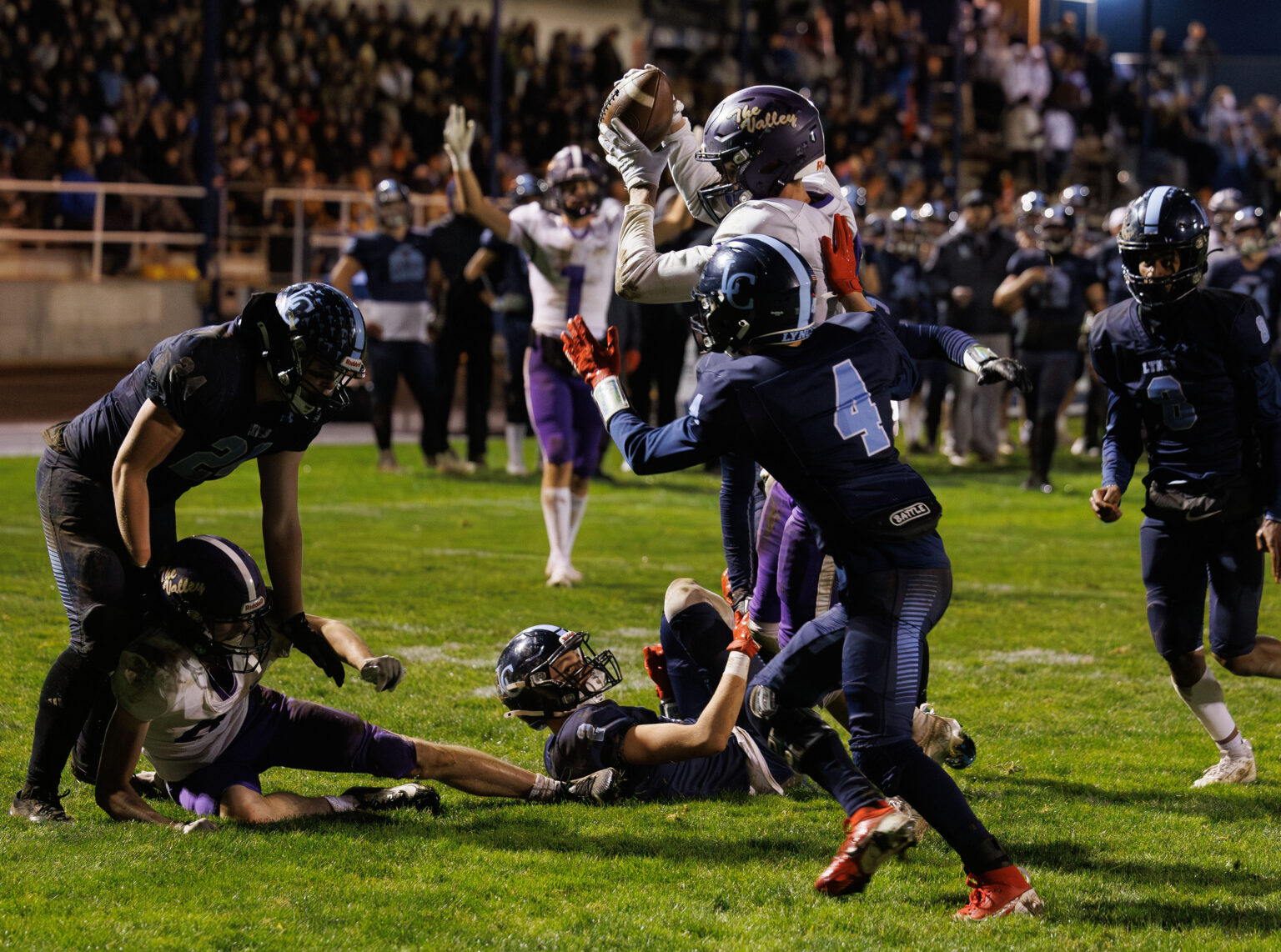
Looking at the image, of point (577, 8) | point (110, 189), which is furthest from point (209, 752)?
point (577, 8)

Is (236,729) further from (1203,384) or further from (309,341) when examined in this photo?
(1203,384)

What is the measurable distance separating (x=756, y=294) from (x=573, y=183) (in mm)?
4883

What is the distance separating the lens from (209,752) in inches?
173

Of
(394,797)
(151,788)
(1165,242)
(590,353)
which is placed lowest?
(151,788)

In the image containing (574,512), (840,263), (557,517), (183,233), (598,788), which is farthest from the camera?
(183,233)

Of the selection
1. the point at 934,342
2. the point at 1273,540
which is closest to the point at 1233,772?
the point at 1273,540

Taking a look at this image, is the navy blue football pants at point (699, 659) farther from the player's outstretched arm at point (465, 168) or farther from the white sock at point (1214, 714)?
the player's outstretched arm at point (465, 168)

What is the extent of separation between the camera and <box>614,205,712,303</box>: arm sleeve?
4.52 m

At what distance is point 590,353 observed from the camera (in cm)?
406

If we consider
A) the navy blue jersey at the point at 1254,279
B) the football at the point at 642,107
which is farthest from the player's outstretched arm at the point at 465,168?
the navy blue jersey at the point at 1254,279

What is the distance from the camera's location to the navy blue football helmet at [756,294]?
3.72 m

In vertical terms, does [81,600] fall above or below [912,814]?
above

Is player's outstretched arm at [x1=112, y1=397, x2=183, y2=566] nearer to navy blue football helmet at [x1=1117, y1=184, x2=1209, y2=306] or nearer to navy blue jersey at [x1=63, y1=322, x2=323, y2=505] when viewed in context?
navy blue jersey at [x1=63, y1=322, x2=323, y2=505]

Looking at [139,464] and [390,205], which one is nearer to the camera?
[139,464]
